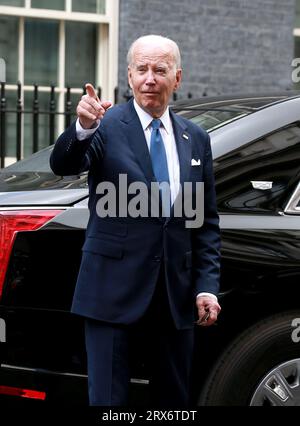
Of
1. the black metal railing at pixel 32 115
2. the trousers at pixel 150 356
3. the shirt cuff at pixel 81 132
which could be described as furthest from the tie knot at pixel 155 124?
the black metal railing at pixel 32 115

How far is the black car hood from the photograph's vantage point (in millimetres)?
3998

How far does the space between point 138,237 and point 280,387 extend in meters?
1.03

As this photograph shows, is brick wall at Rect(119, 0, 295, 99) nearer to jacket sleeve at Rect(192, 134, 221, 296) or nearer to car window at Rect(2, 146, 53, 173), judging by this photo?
car window at Rect(2, 146, 53, 173)

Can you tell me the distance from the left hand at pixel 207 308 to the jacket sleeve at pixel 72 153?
0.66 meters

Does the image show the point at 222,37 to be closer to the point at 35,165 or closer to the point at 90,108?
the point at 35,165

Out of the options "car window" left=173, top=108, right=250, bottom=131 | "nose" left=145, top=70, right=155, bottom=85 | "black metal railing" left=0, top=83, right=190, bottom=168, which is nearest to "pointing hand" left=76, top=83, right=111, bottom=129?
"nose" left=145, top=70, right=155, bottom=85

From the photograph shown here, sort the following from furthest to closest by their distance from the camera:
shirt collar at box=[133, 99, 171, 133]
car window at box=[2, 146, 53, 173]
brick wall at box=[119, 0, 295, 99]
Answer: brick wall at box=[119, 0, 295, 99]
car window at box=[2, 146, 53, 173]
shirt collar at box=[133, 99, 171, 133]

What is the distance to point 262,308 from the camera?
4039mm

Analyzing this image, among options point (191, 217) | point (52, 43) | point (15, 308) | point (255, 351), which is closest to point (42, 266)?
point (15, 308)

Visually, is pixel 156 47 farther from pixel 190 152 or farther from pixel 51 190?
pixel 51 190

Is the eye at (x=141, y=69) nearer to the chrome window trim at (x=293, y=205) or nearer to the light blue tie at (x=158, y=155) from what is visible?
the light blue tie at (x=158, y=155)

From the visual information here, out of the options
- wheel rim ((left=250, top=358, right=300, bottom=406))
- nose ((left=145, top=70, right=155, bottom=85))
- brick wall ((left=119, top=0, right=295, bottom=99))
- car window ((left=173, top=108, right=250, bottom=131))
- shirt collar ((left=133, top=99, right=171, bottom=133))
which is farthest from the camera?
brick wall ((left=119, top=0, right=295, bottom=99))

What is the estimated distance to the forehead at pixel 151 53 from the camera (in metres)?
3.44
